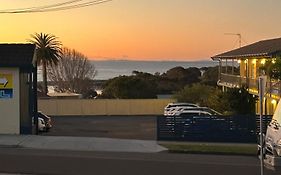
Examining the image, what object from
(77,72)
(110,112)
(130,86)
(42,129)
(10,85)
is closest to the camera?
(10,85)

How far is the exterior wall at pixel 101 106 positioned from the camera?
57.6 meters

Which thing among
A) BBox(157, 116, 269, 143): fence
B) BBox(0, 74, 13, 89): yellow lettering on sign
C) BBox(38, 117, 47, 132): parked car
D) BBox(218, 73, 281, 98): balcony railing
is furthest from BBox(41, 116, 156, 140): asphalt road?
BBox(218, 73, 281, 98): balcony railing

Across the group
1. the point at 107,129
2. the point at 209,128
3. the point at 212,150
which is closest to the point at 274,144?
the point at 212,150

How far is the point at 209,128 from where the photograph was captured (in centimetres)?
2727

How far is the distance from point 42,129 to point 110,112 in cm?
2710

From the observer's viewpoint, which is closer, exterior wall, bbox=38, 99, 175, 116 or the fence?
the fence

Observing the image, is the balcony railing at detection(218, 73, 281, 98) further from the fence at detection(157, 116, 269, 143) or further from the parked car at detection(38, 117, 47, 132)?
the parked car at detection(38, 117, 47, 132)

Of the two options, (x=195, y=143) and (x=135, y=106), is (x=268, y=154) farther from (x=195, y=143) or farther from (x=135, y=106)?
(x=135, y=106)

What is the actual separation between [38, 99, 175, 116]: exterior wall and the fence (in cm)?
3148

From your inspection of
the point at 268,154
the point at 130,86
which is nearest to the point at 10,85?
the point at 268,154

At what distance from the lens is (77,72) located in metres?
98.8

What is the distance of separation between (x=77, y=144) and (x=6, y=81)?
4.83 metres

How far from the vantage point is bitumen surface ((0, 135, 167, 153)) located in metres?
22.5

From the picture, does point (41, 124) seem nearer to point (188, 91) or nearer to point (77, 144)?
point (77, 144)
